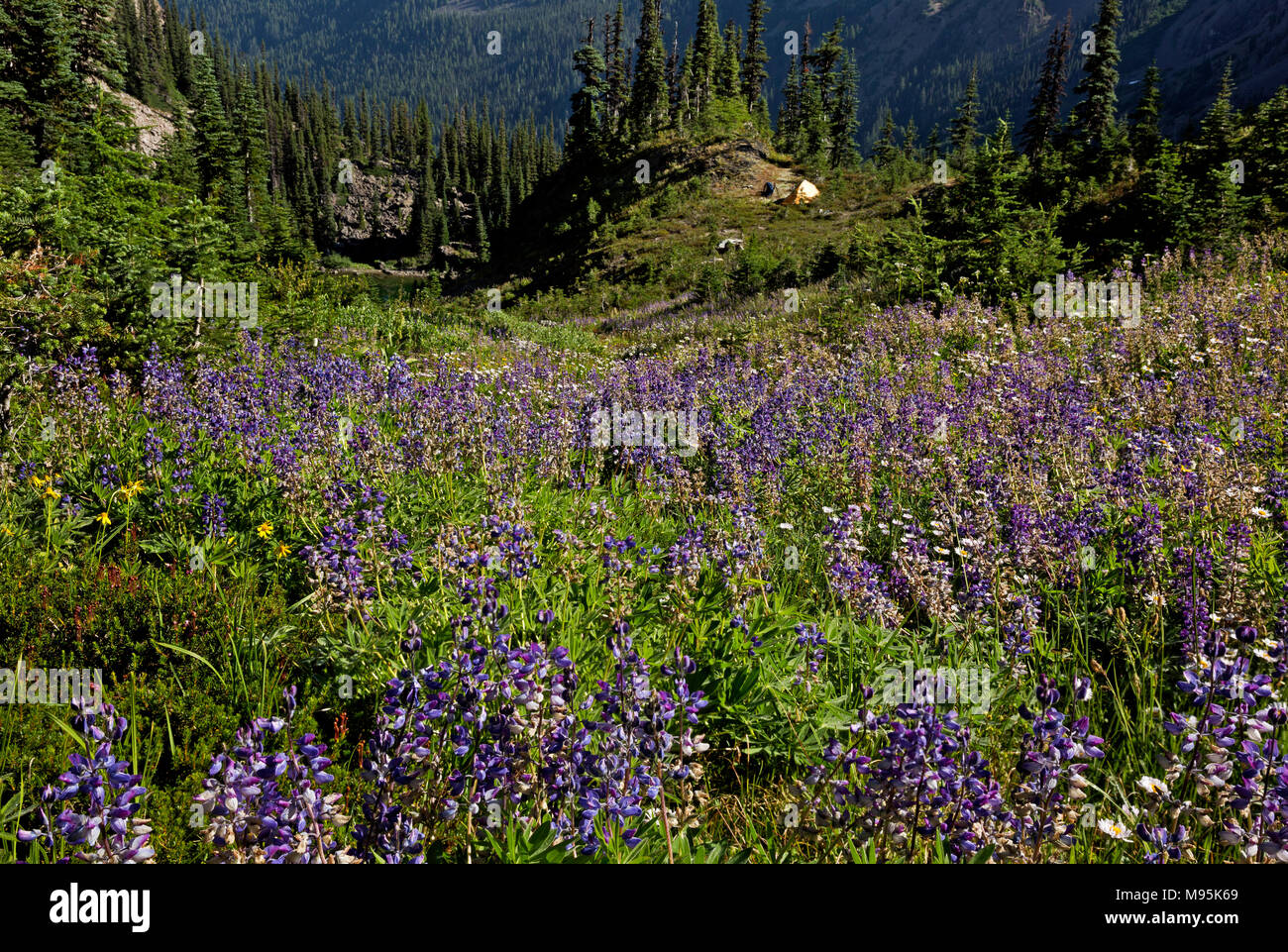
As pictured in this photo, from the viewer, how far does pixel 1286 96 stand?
18.1 meters

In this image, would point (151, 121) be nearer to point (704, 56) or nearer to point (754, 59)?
point (704, 56)

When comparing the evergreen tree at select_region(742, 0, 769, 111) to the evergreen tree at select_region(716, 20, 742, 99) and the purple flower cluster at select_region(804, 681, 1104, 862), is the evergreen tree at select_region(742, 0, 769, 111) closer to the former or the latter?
the evergreen tree at select_region(716, 20, 742, 99)

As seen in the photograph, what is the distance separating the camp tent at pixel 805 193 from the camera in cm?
4881

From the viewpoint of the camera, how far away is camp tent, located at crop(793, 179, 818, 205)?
160 ft

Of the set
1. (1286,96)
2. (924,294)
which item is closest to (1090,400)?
(924,294)

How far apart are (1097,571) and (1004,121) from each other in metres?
16.6

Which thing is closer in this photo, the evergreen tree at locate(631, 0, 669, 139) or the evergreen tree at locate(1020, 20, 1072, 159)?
the evergreen tree at locate(1020, 20, 1072, 159)

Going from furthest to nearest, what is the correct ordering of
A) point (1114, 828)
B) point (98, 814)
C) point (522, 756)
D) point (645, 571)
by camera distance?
point (645, 571), point (1114, 828), point (522, 756), point (98, 814)

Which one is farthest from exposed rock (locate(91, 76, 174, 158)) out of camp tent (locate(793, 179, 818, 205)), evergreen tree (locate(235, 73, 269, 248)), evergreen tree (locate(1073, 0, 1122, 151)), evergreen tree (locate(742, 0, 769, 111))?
evergreen tree (locate(1073, 0, 1122, 151))

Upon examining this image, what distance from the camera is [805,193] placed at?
161 ft

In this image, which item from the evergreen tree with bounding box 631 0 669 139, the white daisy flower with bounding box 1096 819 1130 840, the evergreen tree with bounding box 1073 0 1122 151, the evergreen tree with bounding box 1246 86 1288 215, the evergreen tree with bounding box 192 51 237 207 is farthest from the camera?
the evergreen tree with bounding box 631 0 669 139

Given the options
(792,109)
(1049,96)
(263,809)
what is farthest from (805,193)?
(263,809)

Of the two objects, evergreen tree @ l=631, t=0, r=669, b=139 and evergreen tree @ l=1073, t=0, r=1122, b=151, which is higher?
evergreen tree @ l=631, t=0, r=669, b=139

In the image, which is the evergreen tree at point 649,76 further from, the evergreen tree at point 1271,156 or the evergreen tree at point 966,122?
the evergreen tree at point 1271,156
